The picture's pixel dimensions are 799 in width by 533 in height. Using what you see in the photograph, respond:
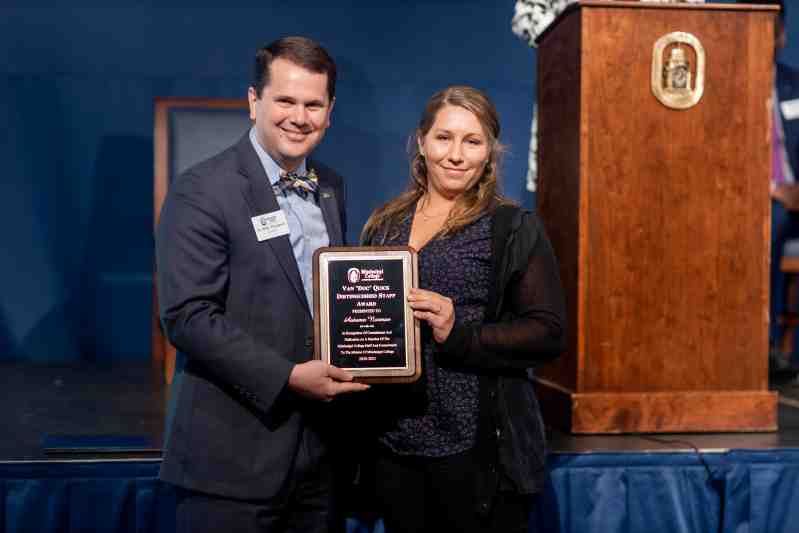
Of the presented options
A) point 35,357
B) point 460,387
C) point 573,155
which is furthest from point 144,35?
point 460,387

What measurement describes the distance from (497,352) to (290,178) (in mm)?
558

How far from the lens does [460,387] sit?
1.89m

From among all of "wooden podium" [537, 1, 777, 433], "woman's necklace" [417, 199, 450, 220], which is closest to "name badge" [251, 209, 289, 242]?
"woman's necklace" [417, 199, 450, 220]

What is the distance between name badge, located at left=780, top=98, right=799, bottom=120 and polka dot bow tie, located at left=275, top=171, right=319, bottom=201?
140 inches

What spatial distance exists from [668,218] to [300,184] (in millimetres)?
1257

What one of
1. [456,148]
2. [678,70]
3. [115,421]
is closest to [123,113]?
[115,421]

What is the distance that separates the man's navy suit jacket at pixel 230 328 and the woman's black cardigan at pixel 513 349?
1.17 ft

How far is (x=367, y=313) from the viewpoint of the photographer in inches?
69.0

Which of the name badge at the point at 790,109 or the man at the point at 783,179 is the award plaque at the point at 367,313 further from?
the name badge at the point at 790,109

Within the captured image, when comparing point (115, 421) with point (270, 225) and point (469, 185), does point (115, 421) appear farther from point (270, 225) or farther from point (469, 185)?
point (469, 185)

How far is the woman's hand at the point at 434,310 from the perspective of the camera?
175 cm

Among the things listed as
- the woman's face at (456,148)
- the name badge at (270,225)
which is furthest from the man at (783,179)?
the name badge at (270,225)

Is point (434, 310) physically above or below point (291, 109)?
below

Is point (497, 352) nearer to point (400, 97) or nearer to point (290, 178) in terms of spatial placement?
point (290, 178)
